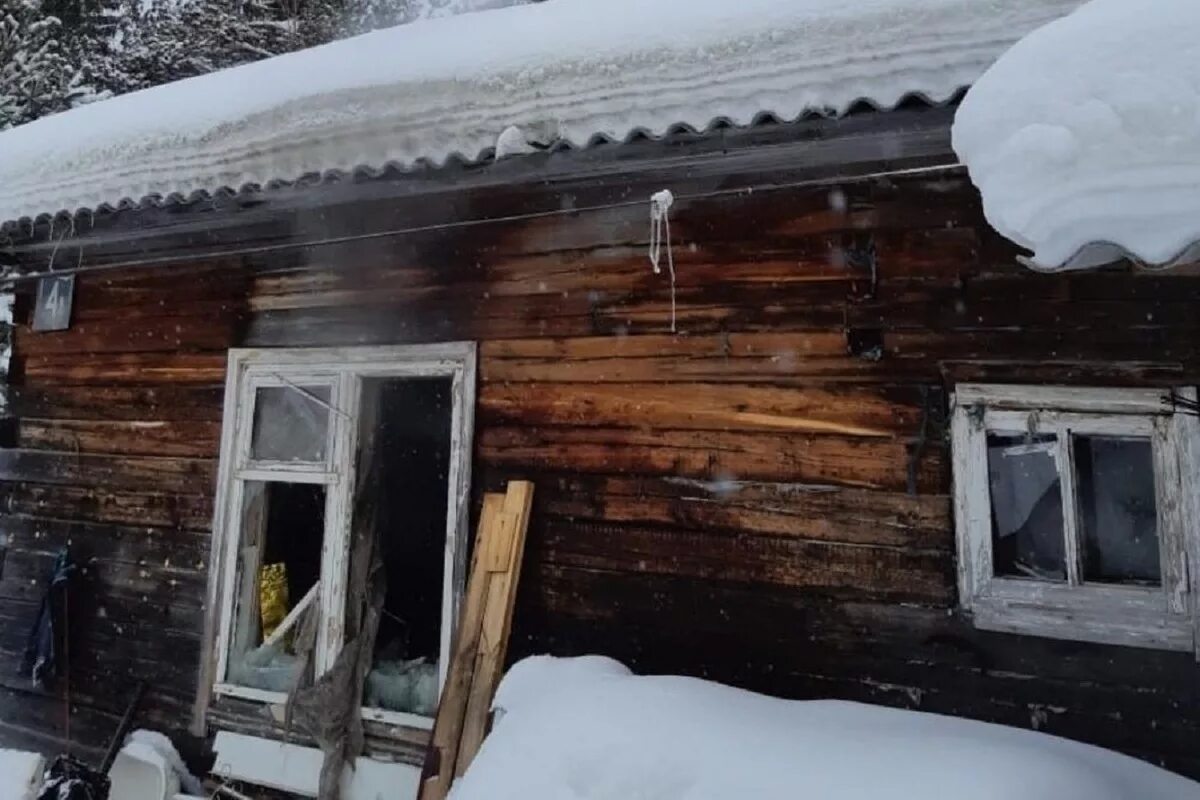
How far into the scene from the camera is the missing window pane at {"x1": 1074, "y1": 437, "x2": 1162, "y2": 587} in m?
2.86

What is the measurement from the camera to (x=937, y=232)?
10.3 feet

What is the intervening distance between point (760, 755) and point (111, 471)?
4.33 m

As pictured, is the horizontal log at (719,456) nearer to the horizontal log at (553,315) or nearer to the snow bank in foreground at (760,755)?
the horizontal log at (553,315)

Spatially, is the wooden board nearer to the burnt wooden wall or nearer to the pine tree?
the burnt wooden wall

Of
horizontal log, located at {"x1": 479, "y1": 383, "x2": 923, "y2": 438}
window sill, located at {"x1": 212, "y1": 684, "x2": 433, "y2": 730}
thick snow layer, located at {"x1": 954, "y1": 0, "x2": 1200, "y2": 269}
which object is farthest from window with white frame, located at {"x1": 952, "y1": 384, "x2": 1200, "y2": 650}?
window sill, located at {"x1": 212, "y1": 684, "x2": 433, "y2": 730}

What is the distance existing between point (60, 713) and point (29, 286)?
264cm

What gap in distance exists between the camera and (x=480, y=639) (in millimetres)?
3545

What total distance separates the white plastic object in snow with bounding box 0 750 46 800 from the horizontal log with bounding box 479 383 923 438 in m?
2.97

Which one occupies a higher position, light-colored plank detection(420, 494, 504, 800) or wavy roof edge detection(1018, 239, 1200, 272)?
wavy roof edge detection(1018, 239, 1200, 272)

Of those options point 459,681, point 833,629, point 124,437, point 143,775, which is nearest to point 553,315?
point 459,681

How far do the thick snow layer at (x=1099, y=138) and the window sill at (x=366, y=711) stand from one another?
10.6 feet

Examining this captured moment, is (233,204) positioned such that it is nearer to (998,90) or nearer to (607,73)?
→ (607,73)

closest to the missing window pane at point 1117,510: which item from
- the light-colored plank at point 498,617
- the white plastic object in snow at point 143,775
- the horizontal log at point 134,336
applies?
the light-colored plank at point 498,617

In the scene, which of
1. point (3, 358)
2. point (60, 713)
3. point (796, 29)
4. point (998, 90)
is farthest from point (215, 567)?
point (3, 358)
